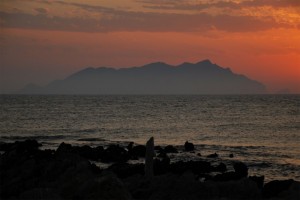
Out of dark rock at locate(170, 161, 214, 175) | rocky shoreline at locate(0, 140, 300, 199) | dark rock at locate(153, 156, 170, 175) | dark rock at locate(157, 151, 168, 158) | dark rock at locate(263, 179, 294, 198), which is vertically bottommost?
dark rock at locate(157, 151, 168, 158)

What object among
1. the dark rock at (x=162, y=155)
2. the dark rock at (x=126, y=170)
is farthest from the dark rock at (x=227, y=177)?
the dark rock at (x=162, y=155)

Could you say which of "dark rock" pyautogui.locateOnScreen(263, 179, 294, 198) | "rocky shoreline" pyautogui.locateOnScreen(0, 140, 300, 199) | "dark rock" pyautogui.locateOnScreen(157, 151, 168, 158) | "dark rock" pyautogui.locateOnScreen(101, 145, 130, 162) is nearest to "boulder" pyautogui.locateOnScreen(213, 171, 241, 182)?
"rocky shoreline" pyautogui.locateOnScreen(0, 140, 300, 199)

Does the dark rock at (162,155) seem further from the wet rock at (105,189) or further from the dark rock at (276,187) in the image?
the wet rock at (105,189)

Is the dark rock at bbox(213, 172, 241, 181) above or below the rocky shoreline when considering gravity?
below

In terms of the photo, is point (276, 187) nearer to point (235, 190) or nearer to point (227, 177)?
point (227, 177)

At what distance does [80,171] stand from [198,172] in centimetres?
1512

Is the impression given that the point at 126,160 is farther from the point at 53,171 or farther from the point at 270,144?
the point at 270,144

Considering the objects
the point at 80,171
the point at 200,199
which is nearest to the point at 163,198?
the point at 200,199

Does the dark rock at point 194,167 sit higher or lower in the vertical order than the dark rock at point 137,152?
higher

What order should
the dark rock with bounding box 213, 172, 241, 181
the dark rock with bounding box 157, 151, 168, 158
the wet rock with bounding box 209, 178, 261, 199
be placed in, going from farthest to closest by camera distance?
1. the dark rock with bounding box 157, 151, 168, 158
2. the dark rock with bounding box 213, 172, 241, 181
3. the wet rock with bounding box 209, 178, 261, 199

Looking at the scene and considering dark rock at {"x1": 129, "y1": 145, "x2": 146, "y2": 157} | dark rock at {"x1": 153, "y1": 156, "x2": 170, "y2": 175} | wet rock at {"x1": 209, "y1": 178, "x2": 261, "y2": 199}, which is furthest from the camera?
dark rock at {"x1": 129, "y1": 145, "x2": 146, "y2": 157}

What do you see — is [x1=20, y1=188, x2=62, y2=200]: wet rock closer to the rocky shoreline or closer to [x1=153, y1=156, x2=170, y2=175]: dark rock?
the rocky shoreline

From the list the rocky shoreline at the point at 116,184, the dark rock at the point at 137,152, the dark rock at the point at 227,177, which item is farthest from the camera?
the dark rock at the point at 137,152

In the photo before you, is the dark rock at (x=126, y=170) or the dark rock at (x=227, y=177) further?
the dark rock at (x=126, y=170)
